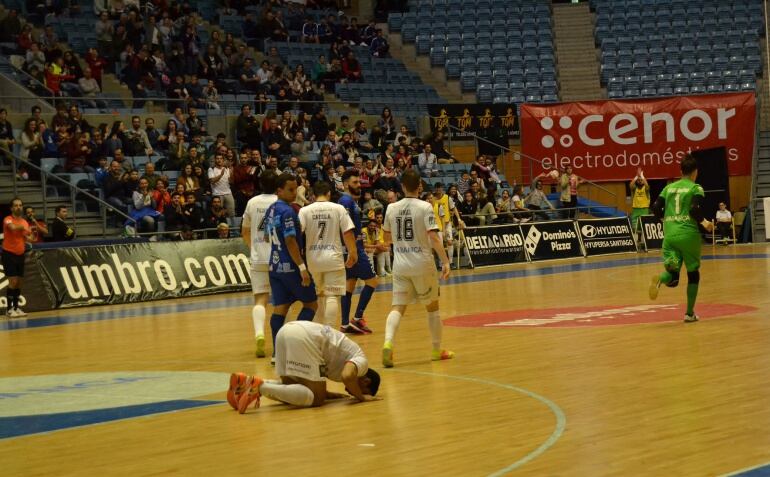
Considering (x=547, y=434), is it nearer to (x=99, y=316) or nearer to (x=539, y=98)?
(x=99, y=316)

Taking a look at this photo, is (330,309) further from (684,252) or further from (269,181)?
(684,252)

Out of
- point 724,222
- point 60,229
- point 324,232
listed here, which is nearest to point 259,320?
point 324,232

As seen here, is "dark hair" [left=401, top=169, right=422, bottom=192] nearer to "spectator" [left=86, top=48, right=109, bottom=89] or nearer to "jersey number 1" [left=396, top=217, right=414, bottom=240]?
"jersey number 1" [left=396, top=217, right=414, bottom=240]

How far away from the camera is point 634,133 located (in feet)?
114

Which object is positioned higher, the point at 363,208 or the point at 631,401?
the point at 363,208

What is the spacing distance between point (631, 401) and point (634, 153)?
27.3 m

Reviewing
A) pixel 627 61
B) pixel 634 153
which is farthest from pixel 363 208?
pixel 627 61

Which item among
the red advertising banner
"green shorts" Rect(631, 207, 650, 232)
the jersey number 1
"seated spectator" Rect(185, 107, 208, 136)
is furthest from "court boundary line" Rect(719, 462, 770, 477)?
the red advertising banner

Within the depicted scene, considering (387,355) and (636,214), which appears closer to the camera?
(387,355)

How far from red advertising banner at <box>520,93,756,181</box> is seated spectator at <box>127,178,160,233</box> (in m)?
14.1

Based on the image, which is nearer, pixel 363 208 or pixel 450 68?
pixel 363 208

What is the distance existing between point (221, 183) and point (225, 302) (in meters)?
5.05

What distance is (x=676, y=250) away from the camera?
13906 mm

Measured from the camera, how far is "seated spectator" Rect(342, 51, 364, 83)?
34625 mm
